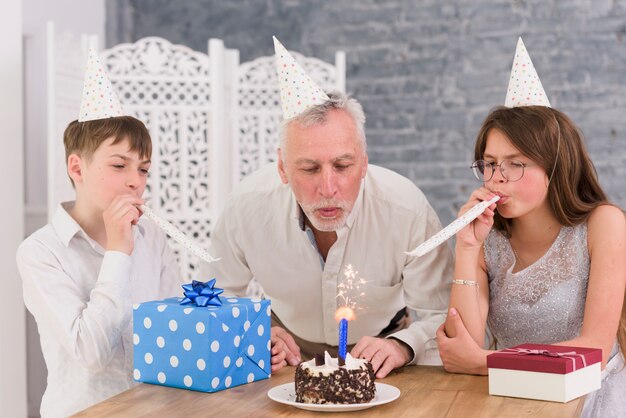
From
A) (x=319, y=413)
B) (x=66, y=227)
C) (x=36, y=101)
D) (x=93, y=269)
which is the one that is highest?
(x=36, y=101)

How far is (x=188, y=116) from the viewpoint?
13.5 ft

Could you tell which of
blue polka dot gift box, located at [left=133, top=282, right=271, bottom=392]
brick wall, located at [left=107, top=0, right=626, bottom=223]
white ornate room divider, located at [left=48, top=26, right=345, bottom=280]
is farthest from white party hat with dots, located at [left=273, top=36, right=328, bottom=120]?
brick wall, located at [left=107, top=0, right=626, bottom=223]

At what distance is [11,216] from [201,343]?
169 cm

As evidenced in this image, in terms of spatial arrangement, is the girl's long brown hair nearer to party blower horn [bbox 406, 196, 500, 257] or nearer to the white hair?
party blower horn [bbox 406, 196, 500, 257]

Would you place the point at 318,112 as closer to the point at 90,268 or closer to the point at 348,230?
the point at 348,230

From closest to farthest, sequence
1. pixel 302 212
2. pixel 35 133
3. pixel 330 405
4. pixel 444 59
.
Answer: pixel 330 405 < pixel 302 212 < pixel 35 133 < pixel 444 59

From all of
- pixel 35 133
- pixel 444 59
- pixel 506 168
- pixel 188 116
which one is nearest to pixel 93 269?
pixel 506 168

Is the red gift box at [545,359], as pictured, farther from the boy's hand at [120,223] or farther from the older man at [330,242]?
the boy's hand at [120,223]

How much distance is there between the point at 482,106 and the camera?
5164 millimetres

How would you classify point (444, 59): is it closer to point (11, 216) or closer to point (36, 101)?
point (36, 101)

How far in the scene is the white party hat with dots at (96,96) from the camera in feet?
7.13

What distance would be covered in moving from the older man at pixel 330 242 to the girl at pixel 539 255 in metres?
0.14

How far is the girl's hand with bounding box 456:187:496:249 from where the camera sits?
6.70 feet

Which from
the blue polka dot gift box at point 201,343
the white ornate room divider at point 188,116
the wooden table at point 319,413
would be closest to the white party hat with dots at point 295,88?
the blue polka dot gift box at point 201,343
